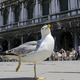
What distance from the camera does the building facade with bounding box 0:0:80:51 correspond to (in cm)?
1449

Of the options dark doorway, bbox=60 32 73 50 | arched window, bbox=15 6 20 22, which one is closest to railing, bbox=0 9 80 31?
arched window, bbox=15 6 20 22

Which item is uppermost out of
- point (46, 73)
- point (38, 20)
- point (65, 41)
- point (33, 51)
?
point (38, 20)

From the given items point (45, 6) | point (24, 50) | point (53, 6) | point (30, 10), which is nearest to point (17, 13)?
point (30, 10)

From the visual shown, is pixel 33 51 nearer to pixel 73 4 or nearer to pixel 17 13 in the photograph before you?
pixel 73 4

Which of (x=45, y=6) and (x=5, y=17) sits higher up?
(x=45, y=6)

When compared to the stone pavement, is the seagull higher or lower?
higher

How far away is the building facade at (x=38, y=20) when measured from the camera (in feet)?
47.5

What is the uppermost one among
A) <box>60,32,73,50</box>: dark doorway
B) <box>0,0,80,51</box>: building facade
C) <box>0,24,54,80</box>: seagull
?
<box>0,0,80,51</box>: building facade

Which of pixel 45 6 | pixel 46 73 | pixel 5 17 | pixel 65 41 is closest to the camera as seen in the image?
pixel 46 73

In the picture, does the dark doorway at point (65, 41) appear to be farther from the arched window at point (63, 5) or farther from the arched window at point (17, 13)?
the arched window at point (17, 13)

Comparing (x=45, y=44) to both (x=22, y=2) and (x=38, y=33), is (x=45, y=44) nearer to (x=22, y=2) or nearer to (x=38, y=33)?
(x=38, y=33)

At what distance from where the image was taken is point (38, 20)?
16.8m

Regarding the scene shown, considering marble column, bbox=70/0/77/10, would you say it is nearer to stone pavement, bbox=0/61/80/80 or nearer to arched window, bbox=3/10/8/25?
arched window, bbox=3/10/8/25

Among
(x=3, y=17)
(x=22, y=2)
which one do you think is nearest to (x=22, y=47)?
(x=22, y=2)
